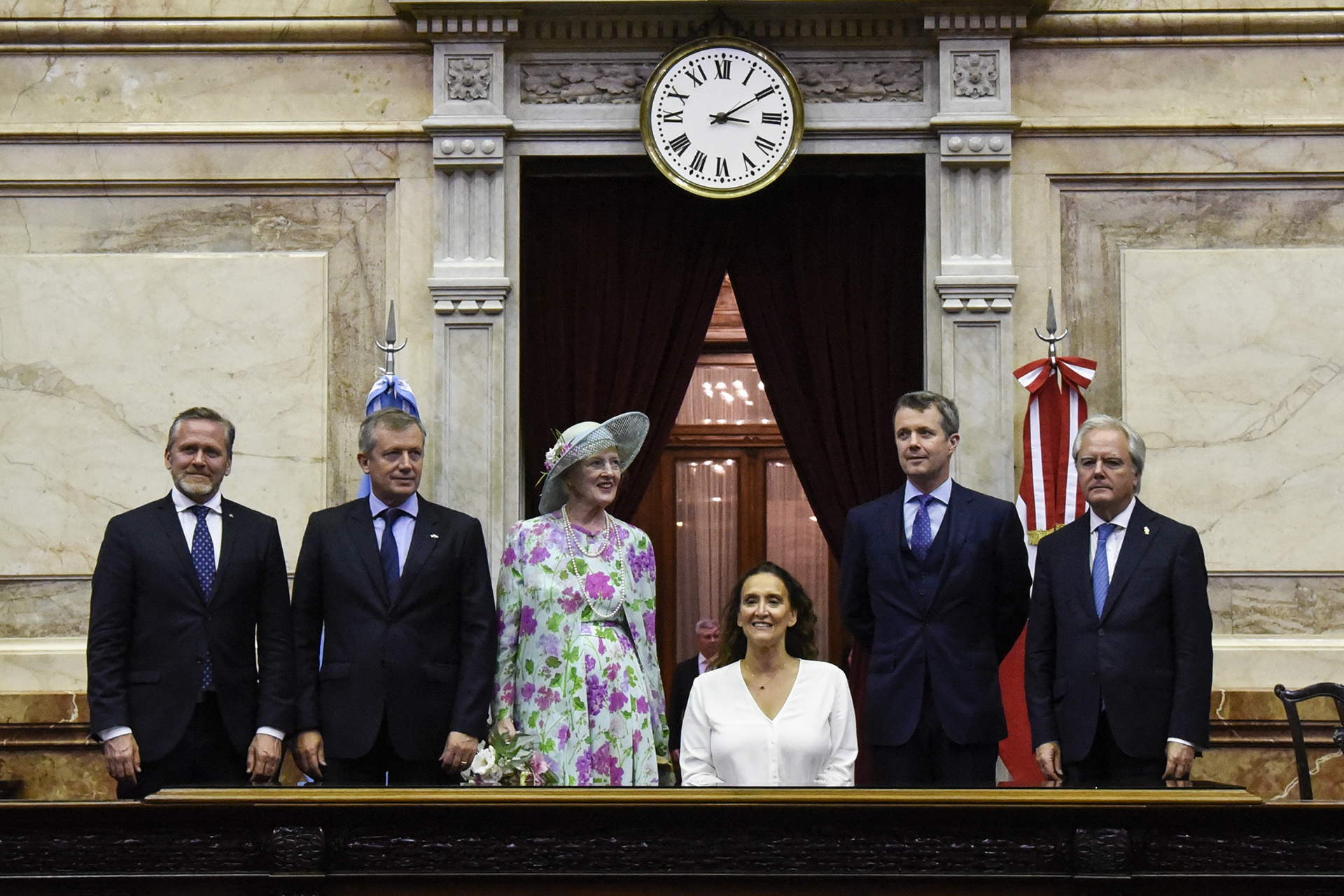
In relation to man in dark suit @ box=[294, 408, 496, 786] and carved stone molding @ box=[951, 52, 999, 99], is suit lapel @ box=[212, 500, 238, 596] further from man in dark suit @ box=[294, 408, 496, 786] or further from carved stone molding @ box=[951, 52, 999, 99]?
carved stone molding @ box=[951, 52, 999, 99]

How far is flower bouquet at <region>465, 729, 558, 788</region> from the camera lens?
430 centimetres

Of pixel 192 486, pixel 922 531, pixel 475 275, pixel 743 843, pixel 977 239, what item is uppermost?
pixel 977 239

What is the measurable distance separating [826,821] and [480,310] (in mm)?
3224

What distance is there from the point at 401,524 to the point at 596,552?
555mm

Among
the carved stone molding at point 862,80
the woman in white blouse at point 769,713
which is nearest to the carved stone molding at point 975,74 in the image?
the carved stone molding at point 862,80

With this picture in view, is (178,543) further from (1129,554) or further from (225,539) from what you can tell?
(1129,554)

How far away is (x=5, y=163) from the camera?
6.34 meters

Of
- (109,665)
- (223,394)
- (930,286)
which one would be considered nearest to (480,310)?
(223,394)

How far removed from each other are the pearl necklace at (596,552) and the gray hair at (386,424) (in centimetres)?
49

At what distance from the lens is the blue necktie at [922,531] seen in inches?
183

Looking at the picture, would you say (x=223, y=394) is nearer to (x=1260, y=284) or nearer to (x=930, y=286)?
(x=930, y=286)

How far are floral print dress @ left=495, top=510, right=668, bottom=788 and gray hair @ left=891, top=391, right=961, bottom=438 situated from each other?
2.98 feet

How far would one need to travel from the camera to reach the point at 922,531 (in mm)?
4668

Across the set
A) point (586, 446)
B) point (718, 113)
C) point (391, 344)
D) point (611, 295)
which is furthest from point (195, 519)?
point (718, 113)
